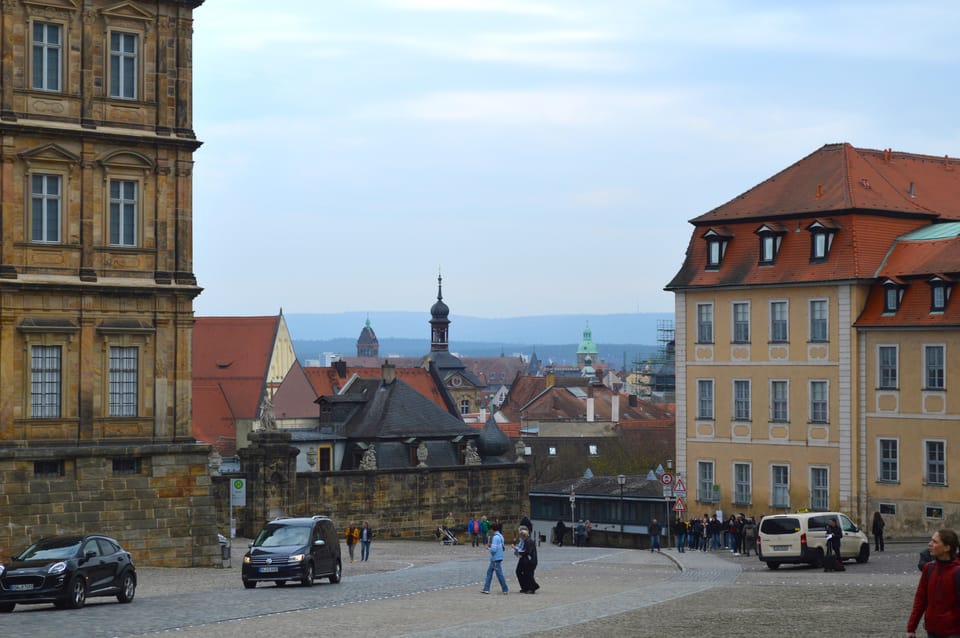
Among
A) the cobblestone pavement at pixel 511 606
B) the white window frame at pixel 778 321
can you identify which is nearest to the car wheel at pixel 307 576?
the cobblestone pavement at pixel 511 606

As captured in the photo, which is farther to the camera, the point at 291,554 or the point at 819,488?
the point at 819,488

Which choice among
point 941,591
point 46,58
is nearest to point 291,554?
point 46,58

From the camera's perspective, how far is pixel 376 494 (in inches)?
→ 2566

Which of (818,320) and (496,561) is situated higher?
(818,320)

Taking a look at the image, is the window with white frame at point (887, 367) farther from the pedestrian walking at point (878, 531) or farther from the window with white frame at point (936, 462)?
the pedestrian walking at point (878, 531)

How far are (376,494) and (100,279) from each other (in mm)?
24669

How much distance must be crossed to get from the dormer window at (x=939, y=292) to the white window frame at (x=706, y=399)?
1027 cm

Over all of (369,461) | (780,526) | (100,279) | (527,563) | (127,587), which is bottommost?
(127,587)

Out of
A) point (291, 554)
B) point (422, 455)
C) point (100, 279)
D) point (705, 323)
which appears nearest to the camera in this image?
point (291, 554)

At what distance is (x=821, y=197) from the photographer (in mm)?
56906

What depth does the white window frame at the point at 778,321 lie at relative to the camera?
5672cm

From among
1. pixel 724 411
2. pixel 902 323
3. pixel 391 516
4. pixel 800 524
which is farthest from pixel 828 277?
pixel 391 516

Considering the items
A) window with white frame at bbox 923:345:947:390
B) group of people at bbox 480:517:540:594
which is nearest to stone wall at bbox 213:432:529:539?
window with white frame at bbox 923:345:947:390

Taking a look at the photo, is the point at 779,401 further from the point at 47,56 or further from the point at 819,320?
the point at 47,56
